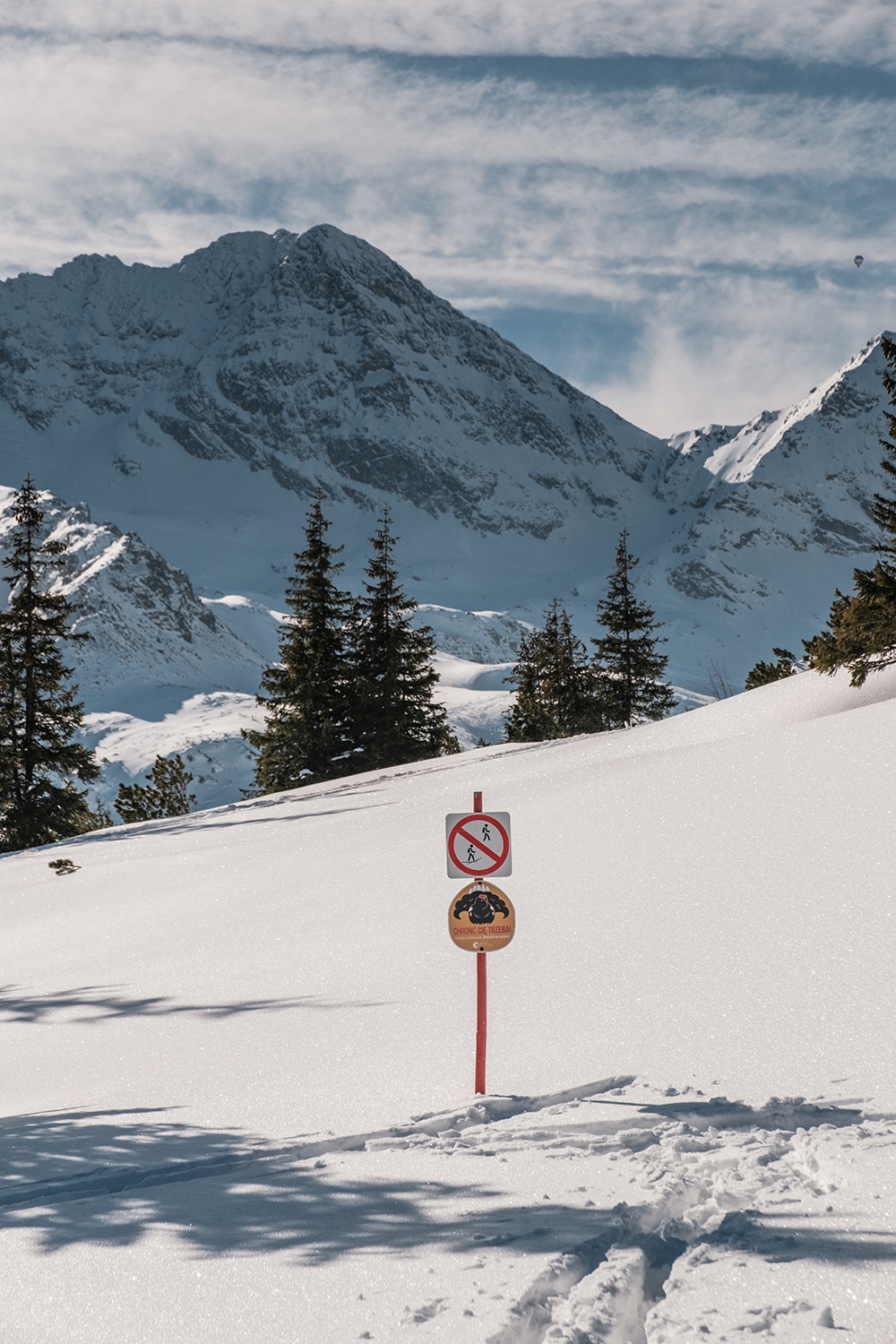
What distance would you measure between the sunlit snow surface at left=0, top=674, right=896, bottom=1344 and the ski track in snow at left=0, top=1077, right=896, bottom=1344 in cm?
1

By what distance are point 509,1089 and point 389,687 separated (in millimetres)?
27543

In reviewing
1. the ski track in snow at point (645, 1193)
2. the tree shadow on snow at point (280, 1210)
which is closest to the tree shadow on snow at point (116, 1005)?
the tree shadow on snow at point (280, 1210)

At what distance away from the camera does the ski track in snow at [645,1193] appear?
2.86 m

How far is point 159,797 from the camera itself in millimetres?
34875

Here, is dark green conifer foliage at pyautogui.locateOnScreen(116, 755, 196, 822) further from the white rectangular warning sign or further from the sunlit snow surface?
the white rectangular warning sign

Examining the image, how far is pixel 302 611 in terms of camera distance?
32.3 m

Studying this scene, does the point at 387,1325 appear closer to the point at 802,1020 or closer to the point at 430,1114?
the point at 430,1114

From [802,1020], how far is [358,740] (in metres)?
27.9

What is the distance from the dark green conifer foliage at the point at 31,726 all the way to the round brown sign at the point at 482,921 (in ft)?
79.8

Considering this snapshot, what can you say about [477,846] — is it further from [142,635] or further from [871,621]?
[142,635]

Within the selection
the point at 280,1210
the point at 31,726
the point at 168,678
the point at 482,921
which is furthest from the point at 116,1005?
the point at 168,678

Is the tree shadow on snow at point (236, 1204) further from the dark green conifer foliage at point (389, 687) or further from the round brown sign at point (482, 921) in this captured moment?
the dark green conifer foliage at point (389, 687)

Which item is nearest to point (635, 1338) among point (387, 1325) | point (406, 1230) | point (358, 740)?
Result: point (387, 1325)

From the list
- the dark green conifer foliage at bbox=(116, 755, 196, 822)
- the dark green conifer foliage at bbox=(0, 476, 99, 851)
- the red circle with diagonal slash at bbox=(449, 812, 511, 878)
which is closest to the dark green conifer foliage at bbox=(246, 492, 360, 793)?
the dark green conifer foliage at bbox=(116, 755, 196, 822)
